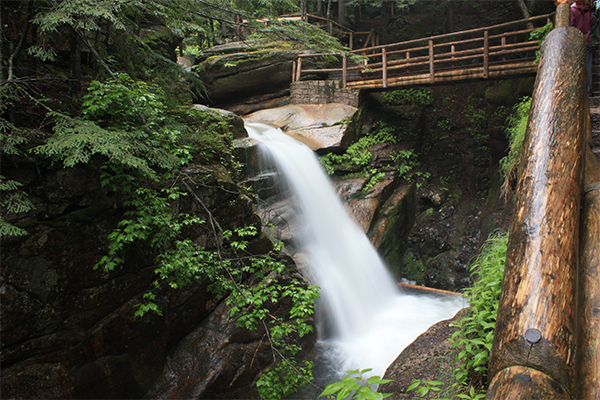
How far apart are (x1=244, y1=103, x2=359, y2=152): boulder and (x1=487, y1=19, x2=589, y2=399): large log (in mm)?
7408

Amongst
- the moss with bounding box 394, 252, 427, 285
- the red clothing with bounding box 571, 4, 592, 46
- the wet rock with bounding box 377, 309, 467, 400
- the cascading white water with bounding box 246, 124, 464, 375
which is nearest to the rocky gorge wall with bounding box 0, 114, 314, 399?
the wet rock with bounding box 377, 309, 467, 400

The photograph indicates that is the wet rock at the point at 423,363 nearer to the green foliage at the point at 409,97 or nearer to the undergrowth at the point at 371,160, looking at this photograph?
the undergrowth at the point at 371,160

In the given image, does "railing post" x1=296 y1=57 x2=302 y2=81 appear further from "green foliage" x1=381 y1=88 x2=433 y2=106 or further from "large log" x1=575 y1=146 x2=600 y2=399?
"large log" x1=575 y1=146 x2=600 y2=399

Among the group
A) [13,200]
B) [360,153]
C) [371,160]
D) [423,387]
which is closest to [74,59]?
[13,200]

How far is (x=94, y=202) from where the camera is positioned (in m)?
A: 3.56

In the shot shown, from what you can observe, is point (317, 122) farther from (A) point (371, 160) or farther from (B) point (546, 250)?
(B) point (546, 250)

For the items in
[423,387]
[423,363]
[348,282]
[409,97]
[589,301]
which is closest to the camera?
[423,387]

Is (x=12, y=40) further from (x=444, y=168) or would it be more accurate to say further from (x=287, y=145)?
(x=444, y=168)

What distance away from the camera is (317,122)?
10.8 meters

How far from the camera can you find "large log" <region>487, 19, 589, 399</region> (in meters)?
1.50

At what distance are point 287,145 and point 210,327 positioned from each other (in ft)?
18.8

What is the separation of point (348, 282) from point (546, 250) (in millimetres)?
5758

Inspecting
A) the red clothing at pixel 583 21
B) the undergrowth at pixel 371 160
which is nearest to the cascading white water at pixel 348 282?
the undergrowth at pixel 371 160

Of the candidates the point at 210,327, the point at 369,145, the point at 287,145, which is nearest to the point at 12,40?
the point at 210,327
